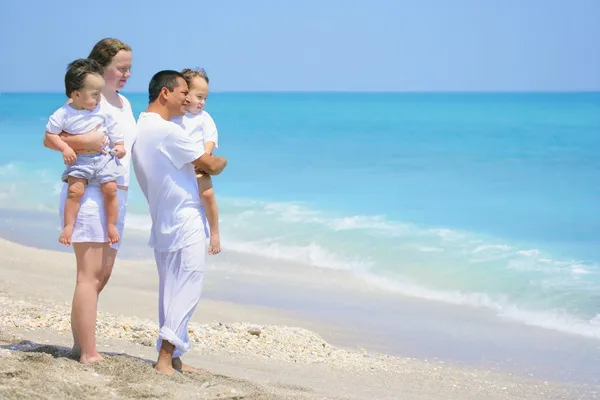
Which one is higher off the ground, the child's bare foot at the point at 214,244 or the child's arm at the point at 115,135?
the child's arm at the point at 115,135

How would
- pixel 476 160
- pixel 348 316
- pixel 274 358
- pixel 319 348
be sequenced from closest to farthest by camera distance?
pixel 274 358 < pixel 319 348 < pixel 348 316 < pixel 476 160

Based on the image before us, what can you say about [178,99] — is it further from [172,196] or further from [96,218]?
[96,218]

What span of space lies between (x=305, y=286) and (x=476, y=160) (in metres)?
20.1

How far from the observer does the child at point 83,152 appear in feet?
15.8

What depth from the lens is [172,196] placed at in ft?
16.3

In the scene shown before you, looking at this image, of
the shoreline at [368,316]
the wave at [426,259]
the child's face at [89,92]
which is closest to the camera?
the child's face at [89,92]

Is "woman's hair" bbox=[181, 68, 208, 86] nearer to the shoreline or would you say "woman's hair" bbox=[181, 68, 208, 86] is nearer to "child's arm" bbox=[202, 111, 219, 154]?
"child's arm" bbox=[202, 111, 219, 154]

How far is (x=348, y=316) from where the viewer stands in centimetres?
909

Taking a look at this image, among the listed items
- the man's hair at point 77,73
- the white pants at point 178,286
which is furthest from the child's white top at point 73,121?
the white pants at point 178,286

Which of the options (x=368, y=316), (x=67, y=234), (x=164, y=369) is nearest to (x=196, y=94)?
(x=67, y=234)

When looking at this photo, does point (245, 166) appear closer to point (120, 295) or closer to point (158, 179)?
point (120, 295)

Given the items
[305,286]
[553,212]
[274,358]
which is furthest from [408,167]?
[274,358]

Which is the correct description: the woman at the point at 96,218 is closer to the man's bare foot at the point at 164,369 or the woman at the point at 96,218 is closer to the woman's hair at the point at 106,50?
the woman's hair at the point at 106,50

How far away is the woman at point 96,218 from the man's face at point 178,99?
8.9 inches
